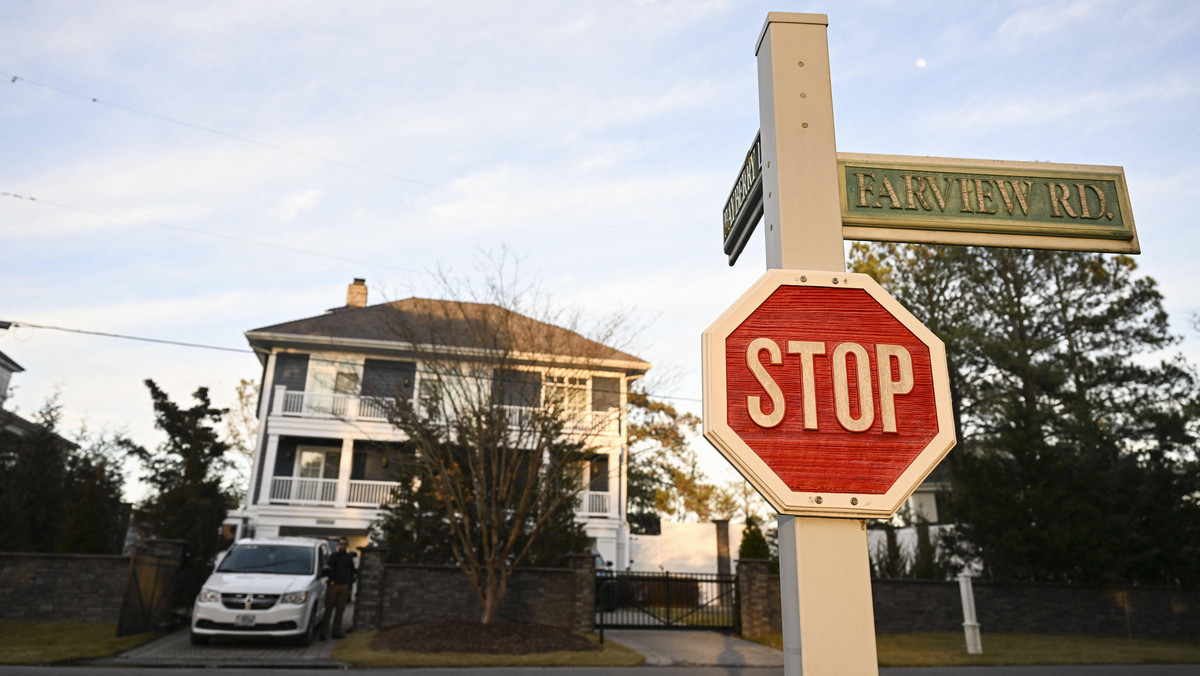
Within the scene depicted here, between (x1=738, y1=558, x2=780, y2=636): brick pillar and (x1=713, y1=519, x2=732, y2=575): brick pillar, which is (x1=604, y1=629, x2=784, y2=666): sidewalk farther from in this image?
(x1=713, y1=519, x2=732, y2=575): brick pillar

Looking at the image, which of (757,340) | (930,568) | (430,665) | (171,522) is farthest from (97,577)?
(930,568)

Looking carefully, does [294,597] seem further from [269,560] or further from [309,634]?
[269,560]

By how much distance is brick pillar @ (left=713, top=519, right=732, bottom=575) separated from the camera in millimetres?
29703

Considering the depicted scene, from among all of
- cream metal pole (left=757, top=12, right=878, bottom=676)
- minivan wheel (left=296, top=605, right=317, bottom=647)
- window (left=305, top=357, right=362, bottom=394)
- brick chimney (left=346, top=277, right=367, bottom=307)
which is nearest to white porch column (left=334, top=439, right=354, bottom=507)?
window (left=305, top=357, right=362, bottom=394)

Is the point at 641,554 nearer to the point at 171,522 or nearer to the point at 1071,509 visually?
the point at 1071,509

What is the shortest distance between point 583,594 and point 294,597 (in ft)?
18.3

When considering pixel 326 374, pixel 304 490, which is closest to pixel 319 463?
pixel 304 490

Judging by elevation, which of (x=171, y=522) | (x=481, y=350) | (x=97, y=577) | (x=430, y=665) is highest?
(x=481, y=350)

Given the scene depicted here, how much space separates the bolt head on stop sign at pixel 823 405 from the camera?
1.59 metres

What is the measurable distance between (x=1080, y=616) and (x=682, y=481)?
2267 centimetres

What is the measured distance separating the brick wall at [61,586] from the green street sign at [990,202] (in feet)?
49.4

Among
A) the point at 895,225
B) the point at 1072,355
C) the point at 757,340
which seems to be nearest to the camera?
the point at 757,340

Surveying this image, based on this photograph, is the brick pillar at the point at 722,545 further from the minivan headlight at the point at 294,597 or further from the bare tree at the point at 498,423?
the minivan headlight at the point at 294,597

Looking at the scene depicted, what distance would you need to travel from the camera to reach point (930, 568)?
19469mm
